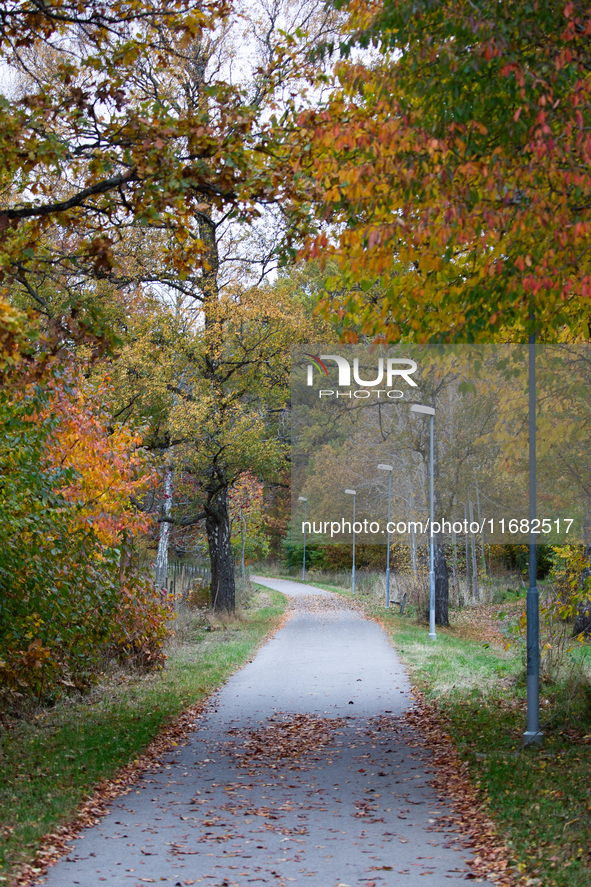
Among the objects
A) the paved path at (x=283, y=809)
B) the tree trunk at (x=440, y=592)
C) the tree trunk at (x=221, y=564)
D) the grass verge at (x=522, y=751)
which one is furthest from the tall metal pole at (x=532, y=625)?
the tree trunk at (x=440, y=592)

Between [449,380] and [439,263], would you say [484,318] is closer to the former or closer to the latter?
[439,263]

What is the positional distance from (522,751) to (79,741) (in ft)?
14.8

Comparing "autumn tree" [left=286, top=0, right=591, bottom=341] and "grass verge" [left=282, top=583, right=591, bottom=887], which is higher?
"autumn tree" [left=286, top=0, right=591, bottom=341]

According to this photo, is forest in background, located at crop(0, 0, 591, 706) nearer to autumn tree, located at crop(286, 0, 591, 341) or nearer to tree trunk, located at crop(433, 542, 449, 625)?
autumn tree, located at crop(286, 0, 591, 341)

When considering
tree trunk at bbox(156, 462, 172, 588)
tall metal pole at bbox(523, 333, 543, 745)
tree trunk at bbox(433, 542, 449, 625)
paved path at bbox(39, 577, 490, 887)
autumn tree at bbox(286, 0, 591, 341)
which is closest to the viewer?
paved path at bbox(39, 577, 490, 887)

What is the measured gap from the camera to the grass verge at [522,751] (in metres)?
5.86

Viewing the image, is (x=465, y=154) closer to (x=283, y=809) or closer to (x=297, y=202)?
(x=297, y=202)

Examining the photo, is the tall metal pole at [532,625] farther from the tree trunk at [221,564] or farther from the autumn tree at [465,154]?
the tree trunk at [221,564]

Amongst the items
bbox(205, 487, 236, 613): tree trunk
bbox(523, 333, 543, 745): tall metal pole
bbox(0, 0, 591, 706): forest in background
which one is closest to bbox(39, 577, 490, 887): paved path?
bbox(523, 333, 543, 745): tall metal pole

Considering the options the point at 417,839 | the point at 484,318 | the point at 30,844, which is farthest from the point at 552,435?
the point at 30,844

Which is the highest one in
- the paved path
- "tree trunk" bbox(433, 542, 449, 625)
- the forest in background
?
the forest in background

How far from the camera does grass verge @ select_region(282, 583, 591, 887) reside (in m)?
5.86

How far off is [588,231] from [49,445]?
6.24 metres

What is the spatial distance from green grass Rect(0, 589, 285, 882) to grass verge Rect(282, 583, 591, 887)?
3253 mm
